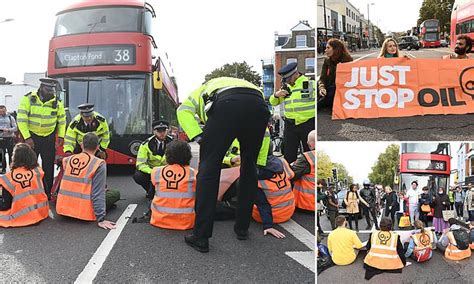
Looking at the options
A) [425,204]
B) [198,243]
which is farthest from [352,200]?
[198,243]

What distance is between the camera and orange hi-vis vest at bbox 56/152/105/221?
5062 millimetres

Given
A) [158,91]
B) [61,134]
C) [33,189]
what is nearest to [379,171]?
[33,189]

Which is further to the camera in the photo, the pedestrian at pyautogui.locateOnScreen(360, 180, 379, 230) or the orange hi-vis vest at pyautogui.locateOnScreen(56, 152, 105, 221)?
the orange hi-vis vest at pyautogui.locateOnScreen(56, 152, 105, 221)

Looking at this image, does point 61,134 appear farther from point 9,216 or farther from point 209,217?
point 209,217

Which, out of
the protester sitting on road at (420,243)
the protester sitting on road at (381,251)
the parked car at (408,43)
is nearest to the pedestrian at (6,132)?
the parked car at (408,43)

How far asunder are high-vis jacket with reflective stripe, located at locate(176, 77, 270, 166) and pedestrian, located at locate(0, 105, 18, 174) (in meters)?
6.95

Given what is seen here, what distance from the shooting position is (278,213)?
17.0 feet

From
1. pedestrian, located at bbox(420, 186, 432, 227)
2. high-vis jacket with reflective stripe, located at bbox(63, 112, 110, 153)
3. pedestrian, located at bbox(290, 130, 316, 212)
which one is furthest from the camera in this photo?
high-vis jacket with reflective stripe, located at bbox(63, 112, 110, 153)

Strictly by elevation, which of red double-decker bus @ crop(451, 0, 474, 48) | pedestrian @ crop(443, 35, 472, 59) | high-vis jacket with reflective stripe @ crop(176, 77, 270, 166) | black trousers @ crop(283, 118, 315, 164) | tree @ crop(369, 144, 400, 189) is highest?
red double-decker bus @ crop(451, 0, 474, 48)

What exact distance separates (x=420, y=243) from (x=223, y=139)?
78.3 inches

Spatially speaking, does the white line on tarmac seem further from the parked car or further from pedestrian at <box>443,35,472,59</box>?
pedestrian at <box>443,35,472,59</box>

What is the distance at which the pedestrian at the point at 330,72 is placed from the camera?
249 inches

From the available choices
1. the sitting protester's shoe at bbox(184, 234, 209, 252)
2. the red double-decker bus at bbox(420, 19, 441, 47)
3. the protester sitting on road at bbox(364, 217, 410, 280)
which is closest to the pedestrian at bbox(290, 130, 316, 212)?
the protester sitting on road at bbox(364, 217, 410, 280)

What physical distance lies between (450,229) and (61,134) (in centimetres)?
503
